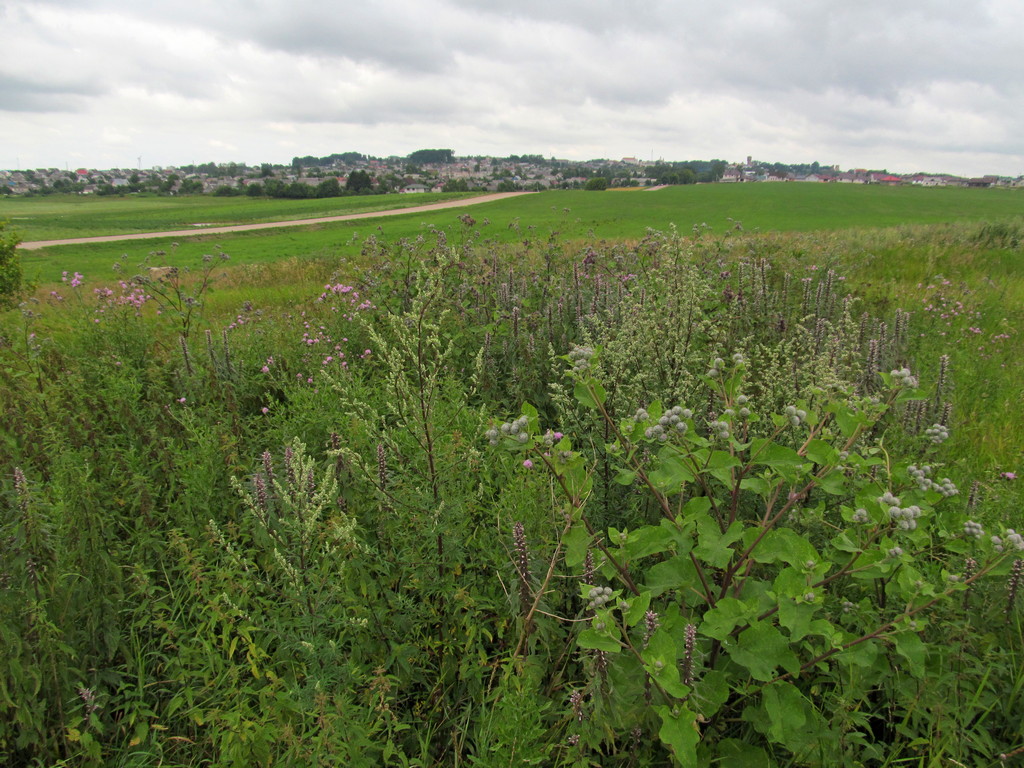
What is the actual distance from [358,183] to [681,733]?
105302mm

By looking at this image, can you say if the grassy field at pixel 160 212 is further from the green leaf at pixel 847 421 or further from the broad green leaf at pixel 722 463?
the green leaf at pixel 847 421

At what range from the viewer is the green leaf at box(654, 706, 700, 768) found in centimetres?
164

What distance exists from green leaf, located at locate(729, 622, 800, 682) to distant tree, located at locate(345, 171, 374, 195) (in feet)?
339

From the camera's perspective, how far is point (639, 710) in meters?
2.00

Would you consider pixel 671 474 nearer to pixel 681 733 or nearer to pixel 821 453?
pixel 821 453

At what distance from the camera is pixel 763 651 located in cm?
193

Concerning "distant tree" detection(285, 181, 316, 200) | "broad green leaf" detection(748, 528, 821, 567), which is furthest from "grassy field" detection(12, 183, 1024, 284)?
"broad green leaf" detection(748, 528, 821, 567)

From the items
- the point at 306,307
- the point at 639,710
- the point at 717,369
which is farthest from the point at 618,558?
the point at 306,307

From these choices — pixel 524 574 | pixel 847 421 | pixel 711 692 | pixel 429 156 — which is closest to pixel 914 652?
pixel 711 692

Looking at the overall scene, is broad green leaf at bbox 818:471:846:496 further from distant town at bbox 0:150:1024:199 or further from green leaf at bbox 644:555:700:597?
distant town at bbox 0:150:1024:199

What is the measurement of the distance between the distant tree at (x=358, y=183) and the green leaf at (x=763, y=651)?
103377mm

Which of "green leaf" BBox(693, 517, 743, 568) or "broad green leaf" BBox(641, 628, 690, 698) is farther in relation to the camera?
"green leaf" BBox(693, 517, 743, 568)

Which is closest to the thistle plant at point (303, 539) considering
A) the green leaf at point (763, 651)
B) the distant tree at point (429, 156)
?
the green leaf at point (763, 651)

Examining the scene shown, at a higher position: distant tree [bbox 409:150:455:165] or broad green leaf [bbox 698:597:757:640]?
distant tree [bbox 409:150:455:165]
